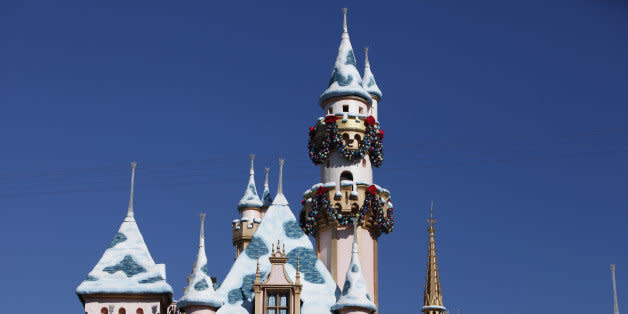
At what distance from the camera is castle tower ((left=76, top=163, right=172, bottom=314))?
1695 inches

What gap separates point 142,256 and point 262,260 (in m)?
5.05

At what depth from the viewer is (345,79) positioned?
5175cm

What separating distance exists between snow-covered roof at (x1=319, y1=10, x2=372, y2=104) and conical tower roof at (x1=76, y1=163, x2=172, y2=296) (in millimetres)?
12070

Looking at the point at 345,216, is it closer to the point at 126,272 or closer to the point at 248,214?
the point at 126,272

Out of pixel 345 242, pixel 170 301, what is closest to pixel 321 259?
pixel 345 242

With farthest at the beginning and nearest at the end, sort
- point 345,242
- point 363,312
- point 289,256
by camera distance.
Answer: point 345,242, point 289,256, point 363,312

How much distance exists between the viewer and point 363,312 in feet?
141

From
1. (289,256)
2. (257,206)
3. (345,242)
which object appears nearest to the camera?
(289,256)

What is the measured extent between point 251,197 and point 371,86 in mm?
14260

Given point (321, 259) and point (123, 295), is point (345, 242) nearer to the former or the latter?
point (321, 259)

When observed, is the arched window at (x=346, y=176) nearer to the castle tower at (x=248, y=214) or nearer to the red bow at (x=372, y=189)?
the red bow at (x=372, y=189)

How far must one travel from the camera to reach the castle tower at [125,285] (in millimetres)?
43062

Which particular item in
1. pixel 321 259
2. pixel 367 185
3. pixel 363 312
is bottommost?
pixel 363 312

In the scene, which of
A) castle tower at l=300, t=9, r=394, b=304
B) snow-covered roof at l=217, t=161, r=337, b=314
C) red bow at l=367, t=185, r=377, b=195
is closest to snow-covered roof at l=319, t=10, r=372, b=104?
castle tower at l=300, t=9, r=394, b=304
